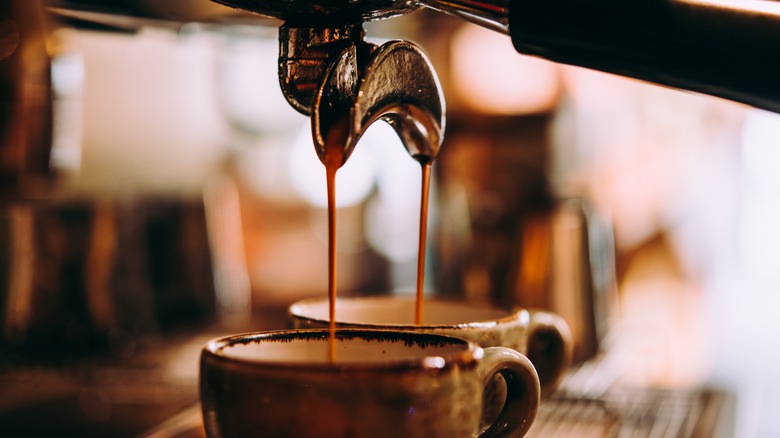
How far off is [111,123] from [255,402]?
1.32 metres

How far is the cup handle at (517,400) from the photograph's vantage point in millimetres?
363

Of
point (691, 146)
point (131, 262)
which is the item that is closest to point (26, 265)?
point (131, 262)

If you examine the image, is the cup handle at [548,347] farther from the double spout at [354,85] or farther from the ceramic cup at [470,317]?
the double spout at [354,85]

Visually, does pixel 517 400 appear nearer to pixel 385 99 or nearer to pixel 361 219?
pixel 385 99

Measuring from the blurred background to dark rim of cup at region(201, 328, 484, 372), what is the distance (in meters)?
0.23

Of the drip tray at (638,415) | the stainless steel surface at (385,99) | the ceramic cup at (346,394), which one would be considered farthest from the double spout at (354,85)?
the drip tray at (638,415)

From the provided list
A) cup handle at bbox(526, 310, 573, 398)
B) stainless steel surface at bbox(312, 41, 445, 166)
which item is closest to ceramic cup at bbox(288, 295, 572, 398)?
cup handle at bbox(526, 310, 573, 398)

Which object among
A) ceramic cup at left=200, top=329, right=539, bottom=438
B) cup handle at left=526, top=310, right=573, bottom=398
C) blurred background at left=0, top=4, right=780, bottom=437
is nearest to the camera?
ceramic cup at left=200, top=329, right=539, bottom=438

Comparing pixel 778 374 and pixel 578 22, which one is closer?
pixel 578 22

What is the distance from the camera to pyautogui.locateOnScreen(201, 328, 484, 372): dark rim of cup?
0.30m

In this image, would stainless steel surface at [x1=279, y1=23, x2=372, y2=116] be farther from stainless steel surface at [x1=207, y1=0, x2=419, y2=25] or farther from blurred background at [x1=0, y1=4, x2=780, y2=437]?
blurred background at [x1=0, y1=4, x2=780, y2=437]

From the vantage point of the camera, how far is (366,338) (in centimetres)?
39

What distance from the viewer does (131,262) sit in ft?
3.23

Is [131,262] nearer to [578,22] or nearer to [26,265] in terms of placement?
[26,265]
